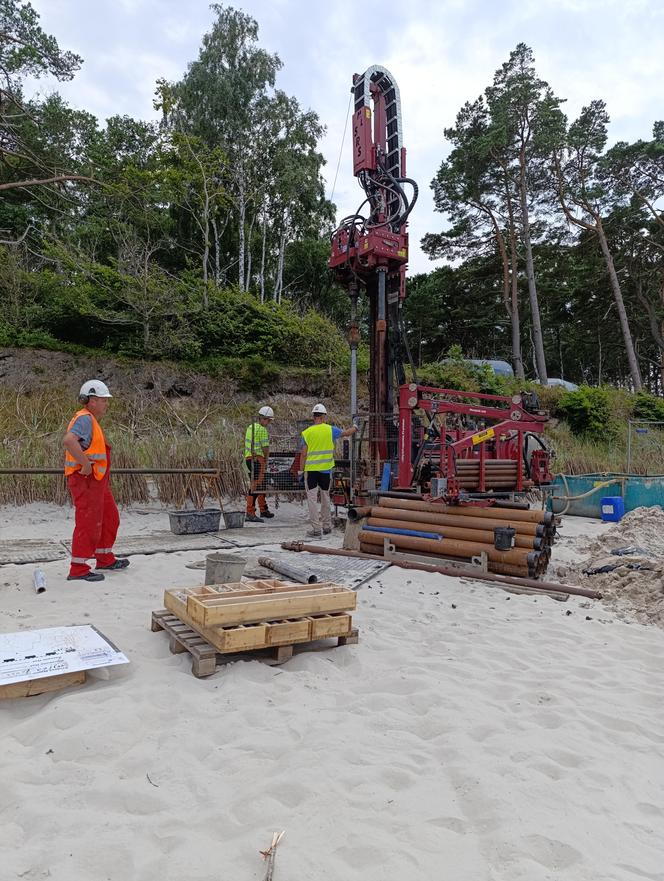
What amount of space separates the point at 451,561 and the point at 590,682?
2.99 metres

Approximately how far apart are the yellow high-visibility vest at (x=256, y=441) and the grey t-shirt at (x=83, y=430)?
414cm

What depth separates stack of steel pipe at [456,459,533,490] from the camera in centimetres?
687

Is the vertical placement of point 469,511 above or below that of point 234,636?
above

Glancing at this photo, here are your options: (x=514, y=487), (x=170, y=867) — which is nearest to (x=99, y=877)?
(x=170, y=867)

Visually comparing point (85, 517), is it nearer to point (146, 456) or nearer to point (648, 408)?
point (146, 456)

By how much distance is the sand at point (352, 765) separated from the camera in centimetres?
189

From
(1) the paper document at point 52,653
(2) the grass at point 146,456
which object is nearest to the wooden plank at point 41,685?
(1) the paper document at point 52,653

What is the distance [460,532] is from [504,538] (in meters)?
0.60

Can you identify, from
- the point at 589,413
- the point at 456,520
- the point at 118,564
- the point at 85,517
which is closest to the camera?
the point at 85,517

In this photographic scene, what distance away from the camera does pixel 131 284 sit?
16.6m

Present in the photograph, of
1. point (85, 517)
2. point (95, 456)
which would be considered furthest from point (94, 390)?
point (85, 517)

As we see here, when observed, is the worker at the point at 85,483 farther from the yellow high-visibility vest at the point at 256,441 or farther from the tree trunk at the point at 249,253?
the tree trunk at the point at 249,253

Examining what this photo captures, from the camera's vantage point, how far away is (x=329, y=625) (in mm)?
3689

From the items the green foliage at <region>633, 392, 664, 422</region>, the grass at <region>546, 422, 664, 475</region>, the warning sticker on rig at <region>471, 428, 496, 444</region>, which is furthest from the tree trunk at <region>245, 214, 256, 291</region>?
the warning sticker on rig at <region>471, 428, 496, 444</region>
